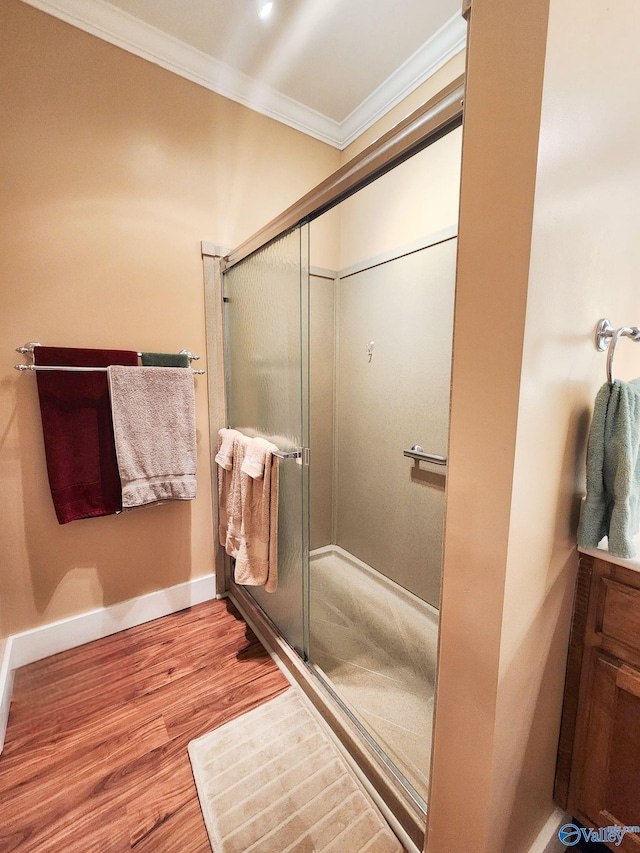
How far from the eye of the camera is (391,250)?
6.34 feet

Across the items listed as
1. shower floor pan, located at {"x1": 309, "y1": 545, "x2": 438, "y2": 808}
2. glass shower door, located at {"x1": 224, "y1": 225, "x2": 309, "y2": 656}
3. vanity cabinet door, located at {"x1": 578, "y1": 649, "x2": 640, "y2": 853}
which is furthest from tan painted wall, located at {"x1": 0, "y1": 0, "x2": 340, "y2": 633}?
vanity cabinet door, located at {"x1": 578, "y1": 649, "x2": 640, "y2": 853}

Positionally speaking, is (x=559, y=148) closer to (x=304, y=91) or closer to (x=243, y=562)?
(x=243, y=562)

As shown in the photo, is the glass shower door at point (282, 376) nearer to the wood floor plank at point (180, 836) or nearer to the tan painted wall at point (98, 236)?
the tan painted wall at point (98, 236)

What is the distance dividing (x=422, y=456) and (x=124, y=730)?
1635mm

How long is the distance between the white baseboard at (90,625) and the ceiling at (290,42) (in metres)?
2.49

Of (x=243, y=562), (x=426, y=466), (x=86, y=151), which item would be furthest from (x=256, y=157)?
(x=243, y=562)

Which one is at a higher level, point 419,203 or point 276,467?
point 419,203

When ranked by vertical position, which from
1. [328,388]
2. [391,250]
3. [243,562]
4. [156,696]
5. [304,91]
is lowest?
[156,696]

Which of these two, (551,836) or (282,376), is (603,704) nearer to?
(551,836)

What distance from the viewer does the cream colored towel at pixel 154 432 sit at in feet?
5.13

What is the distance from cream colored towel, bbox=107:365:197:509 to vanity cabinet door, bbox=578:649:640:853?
1.61m

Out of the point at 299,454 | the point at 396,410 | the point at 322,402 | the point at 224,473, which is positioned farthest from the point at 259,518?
the point at 322,402

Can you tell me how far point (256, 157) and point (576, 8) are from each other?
171 centimetres

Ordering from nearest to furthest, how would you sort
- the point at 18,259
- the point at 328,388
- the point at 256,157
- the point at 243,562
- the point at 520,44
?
1. the point at 520,44
2. the point at 18,259
3. the point at 243,562
4. the point at 256,157
5. the point at 328,388
